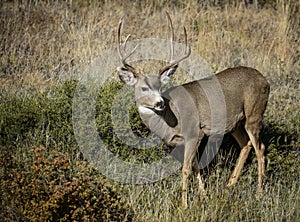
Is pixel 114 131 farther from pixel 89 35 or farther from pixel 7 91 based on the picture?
pixel 89 35

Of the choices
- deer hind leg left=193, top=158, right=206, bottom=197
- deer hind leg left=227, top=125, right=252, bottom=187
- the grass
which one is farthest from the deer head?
deer hind leg left=227, top=125, right=252, bottom=187

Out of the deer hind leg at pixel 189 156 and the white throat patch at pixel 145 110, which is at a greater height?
the white throat patch at pixel 145 110

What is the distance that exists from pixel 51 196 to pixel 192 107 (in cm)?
237

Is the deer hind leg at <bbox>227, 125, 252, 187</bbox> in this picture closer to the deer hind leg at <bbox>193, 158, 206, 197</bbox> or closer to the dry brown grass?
the deer hind leg at <bbox>193, 158, 206, 197</bbox>

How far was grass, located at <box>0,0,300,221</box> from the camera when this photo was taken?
19.0ft

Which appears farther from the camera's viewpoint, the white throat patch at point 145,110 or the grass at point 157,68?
the white throat patch at point 145,110

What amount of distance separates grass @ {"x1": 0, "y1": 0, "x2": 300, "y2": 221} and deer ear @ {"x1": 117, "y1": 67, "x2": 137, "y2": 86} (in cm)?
58

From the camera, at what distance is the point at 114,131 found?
6859mm

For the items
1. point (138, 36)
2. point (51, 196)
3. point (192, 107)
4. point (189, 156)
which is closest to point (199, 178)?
point (189, 156)

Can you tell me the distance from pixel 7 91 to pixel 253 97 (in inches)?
139

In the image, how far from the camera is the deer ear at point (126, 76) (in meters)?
6.37

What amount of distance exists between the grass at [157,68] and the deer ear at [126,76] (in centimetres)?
58

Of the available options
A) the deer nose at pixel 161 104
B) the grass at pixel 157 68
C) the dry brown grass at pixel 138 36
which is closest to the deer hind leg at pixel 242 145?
the grass at pixel 157 68

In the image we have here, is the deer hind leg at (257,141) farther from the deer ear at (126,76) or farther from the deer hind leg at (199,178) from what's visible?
the deer ear at (126,76)
